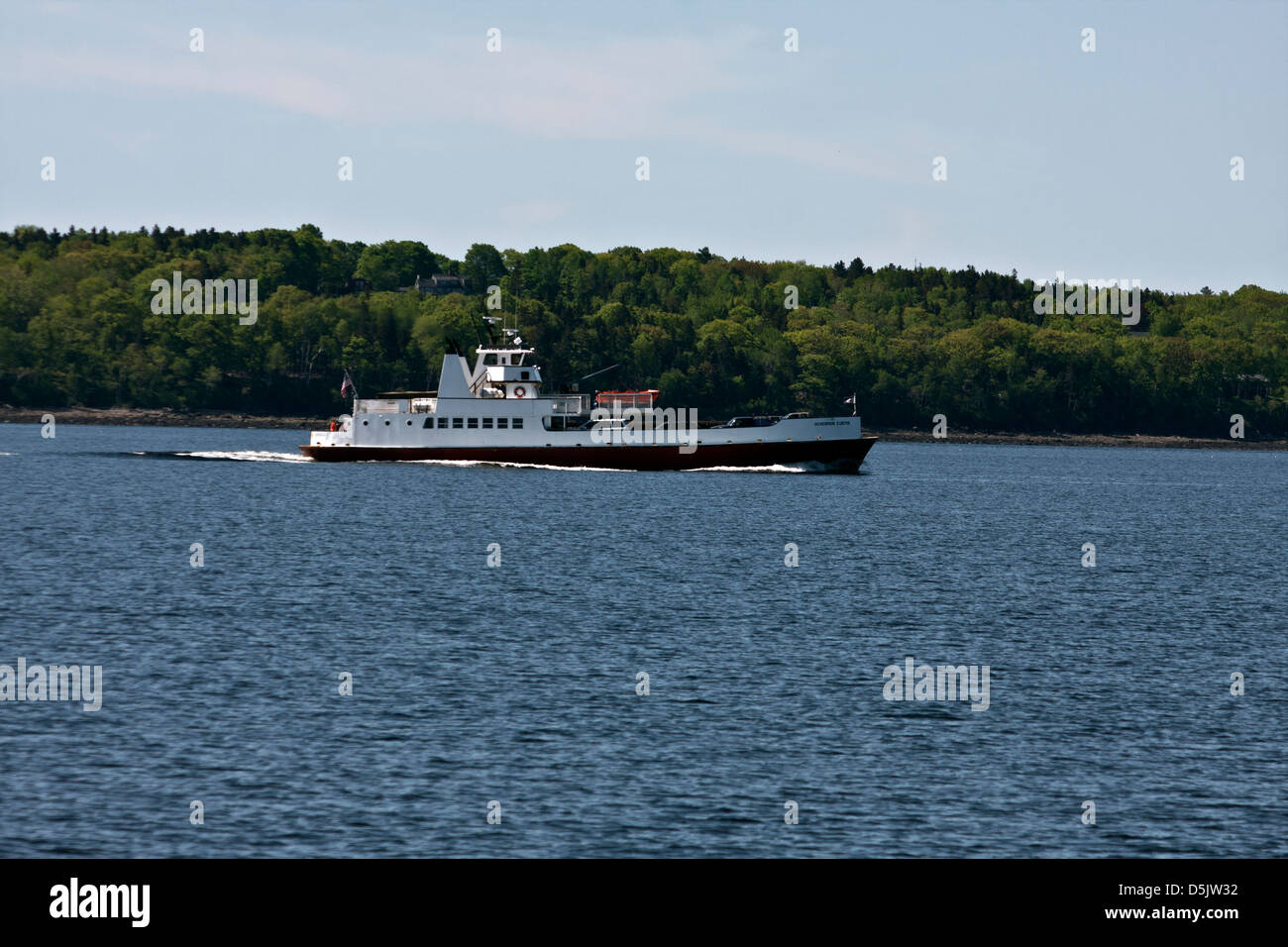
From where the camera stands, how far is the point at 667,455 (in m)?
119

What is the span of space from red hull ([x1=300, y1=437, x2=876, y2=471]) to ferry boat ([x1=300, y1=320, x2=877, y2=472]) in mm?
84

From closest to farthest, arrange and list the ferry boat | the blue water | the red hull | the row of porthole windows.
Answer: the blue water
the red hull
the ferry boat
the row of porthole windows

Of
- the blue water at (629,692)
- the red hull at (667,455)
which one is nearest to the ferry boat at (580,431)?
the red hull at (667,455)

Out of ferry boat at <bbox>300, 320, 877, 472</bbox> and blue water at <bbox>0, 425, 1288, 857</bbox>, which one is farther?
ferry boat at <bbox>300, 320, 877, 472</bbox>

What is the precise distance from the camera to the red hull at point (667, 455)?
116 meters

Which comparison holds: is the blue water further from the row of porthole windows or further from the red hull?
the row of porthole windows

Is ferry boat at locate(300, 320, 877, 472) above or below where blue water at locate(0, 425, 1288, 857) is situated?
above

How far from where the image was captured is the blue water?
23.3 meters

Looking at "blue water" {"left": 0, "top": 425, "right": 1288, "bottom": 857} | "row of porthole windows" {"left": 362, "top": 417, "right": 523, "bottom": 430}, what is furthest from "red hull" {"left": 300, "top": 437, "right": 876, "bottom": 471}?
"blue water" {"left": 0, "top": 425, "right": 1288, "bottom": 857}

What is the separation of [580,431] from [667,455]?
7.60 m

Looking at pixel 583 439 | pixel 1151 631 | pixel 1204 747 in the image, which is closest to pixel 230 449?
pixel 583 439

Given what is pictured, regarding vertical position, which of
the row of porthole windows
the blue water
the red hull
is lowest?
the blue water
